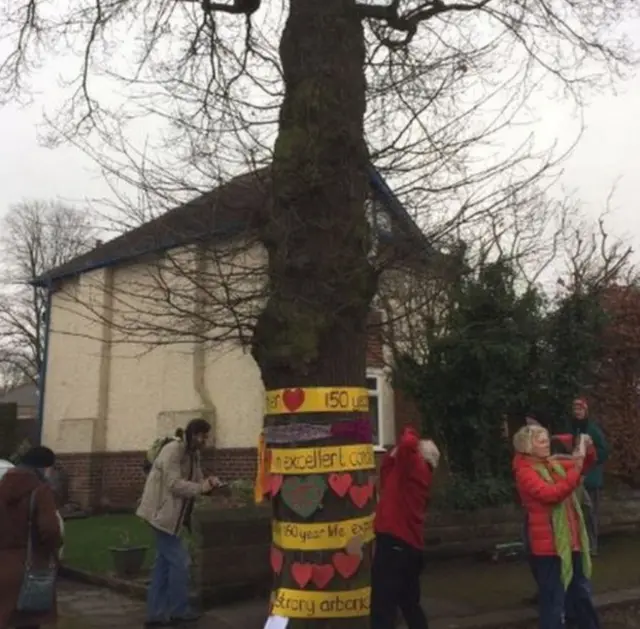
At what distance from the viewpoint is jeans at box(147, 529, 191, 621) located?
7438 millimetres

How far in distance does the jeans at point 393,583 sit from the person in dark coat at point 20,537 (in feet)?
7.49

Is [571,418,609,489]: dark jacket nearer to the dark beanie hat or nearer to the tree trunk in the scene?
the tree trunk

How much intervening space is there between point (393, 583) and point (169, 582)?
7.04ft

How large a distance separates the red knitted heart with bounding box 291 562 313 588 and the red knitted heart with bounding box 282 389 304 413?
946 millimetres

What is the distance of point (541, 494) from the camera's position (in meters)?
6.38

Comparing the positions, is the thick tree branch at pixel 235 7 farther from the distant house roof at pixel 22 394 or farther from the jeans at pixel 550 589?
the distant house roof at pixel 22 394

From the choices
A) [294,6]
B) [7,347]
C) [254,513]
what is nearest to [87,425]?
[254,513]

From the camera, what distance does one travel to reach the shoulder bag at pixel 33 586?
5984 mm

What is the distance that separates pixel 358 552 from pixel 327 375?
43.7 inches

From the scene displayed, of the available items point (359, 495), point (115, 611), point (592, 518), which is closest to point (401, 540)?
point (359, 495)

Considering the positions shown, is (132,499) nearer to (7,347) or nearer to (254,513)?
(254,513)

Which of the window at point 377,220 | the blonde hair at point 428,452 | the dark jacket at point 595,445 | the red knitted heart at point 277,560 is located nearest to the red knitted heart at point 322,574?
the red knitted heart at point 277,560

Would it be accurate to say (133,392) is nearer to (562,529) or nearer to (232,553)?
(232,553)

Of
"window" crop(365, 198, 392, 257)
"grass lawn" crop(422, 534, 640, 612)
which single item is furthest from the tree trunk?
"grass lawn" crop(422, 534, 640, 612)
